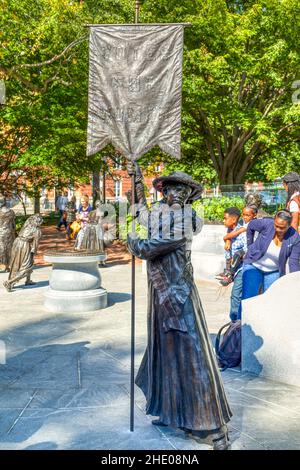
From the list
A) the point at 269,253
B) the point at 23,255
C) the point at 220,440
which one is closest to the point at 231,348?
the point at 269,253

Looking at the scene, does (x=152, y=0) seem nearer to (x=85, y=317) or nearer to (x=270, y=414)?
(x=85, y=317)

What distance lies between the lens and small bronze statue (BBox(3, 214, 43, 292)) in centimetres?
1135

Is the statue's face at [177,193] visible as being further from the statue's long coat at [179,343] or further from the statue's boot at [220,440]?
the statue's boot at [220,440]

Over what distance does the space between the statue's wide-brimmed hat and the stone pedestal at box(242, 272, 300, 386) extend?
196 cm

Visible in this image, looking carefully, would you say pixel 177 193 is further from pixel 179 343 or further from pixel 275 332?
pixel 275 332

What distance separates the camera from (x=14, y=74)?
16.4 meters

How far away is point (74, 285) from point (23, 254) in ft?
8.40

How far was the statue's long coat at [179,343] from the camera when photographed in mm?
3936

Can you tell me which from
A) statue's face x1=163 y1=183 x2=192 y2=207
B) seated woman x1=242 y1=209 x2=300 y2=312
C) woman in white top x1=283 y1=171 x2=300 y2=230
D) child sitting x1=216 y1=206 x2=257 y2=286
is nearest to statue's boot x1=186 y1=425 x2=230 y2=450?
statue's face x1=163 y1=183 x2=192 y2=207

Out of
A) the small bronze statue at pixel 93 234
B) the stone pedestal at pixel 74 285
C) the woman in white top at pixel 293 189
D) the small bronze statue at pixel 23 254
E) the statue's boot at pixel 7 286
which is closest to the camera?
the woman in white top at pixel 293 189

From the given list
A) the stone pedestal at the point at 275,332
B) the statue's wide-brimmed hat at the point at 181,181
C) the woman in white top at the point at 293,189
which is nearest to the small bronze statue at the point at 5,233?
the woman in white top at the point at 293,189

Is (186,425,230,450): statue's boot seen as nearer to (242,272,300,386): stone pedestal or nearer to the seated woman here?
(242,272,300,386): stone pedestal

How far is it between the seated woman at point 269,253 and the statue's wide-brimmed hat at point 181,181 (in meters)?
2.24

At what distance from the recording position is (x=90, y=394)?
5293 mm
